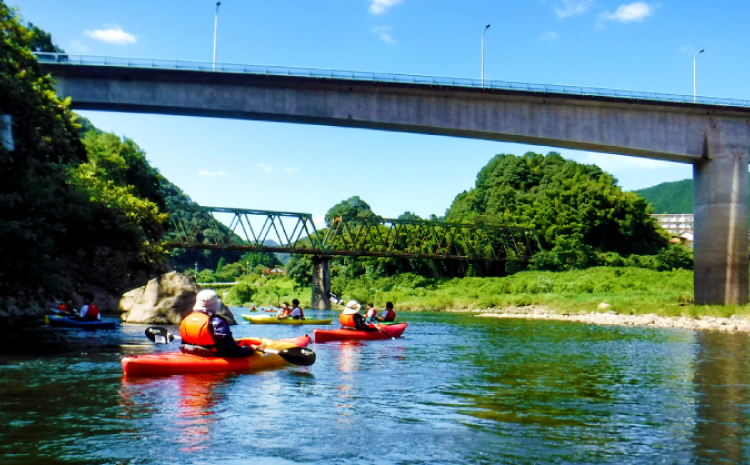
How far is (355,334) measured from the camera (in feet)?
82.1

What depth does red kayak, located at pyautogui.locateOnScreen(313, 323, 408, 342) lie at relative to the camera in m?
24.0

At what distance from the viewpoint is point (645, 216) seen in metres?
77.4

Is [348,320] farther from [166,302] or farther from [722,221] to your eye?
[722,221]

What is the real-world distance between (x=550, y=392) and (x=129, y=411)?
721cm

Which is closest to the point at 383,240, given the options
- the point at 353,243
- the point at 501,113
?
the point at 353,243

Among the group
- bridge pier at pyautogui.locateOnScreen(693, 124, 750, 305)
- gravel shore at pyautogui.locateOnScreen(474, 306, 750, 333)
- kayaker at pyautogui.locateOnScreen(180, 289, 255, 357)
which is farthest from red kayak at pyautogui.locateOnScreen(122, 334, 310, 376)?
bridge pier at pyautogui.locateOnScreen(693, 124, 750, 305)

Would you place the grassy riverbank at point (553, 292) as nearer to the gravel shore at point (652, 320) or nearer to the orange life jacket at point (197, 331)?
the gravel shore at point (652, 320)

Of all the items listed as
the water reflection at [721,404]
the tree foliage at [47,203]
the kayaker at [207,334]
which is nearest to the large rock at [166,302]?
the tree foliage at [47,203]

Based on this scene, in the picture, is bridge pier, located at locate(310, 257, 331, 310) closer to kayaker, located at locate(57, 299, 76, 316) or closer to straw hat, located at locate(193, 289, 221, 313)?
kayaker, located at locate(57, 299, 76, 316)

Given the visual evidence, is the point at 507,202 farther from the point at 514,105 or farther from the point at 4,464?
the point at 4,464

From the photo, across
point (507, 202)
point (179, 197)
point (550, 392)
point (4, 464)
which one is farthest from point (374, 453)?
point (179, 197)

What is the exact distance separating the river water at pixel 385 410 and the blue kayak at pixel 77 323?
645cm

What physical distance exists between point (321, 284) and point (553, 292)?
21.6 metres

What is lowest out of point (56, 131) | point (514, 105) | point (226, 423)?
point (226, 423)
